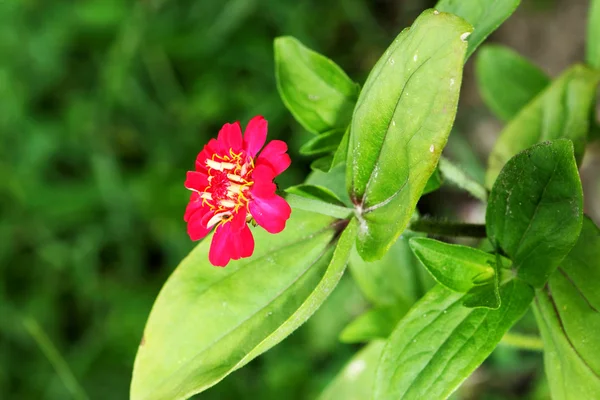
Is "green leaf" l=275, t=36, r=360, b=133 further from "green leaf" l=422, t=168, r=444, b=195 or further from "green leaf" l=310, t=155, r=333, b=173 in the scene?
"green leaf" l=422, t=168, r=444, b=195

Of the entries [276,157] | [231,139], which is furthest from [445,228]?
[231,139]

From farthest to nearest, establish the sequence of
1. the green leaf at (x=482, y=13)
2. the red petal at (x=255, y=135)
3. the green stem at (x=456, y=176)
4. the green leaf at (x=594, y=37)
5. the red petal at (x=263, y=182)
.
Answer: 1. the green leaf at (x=594, y=37)
2. the green stem at (x=456, y=176)
3. the green leaf at (x=482, y=13)
4. the red petal at (x=255, y=135)
5. the red petal at (x=263, y=182)

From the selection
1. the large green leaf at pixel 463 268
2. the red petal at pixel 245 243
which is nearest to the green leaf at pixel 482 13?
the large green leaf at pixel 463 268

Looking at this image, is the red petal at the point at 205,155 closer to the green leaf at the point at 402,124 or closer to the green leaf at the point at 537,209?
the green leaf at the point at 402,124

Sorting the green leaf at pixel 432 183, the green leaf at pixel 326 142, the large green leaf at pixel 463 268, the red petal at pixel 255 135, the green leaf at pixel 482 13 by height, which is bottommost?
the large green leaf at pixel 463 268

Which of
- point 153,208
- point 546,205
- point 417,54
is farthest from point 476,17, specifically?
point 153,208

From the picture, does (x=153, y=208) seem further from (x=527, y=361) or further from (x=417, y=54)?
(x=417, y=54)

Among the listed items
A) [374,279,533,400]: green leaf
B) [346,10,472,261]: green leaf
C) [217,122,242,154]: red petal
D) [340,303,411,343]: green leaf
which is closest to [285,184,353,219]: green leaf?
[346,10,472,261]: green leaf
